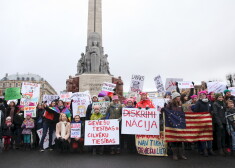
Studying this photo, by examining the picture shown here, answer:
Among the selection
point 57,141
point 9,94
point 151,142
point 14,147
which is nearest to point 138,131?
point 151,142

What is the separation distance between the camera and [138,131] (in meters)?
5.78

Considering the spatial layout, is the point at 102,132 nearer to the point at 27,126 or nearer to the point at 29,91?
the point at 27,126

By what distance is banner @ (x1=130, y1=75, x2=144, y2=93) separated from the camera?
30.9 ft

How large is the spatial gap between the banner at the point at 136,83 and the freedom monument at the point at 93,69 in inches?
247

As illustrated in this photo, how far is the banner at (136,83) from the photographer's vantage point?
9406mm

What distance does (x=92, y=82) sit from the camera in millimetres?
17531

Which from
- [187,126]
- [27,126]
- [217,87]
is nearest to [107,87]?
[27,126]

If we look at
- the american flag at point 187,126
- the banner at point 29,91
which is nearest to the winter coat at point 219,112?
the american flag at point 187,126

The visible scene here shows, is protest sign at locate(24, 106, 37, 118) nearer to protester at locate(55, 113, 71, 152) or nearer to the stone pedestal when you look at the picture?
protester at locate(55, 113, 71, 152)

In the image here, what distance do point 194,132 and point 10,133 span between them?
591cm

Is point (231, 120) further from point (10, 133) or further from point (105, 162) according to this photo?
point (10, 133)

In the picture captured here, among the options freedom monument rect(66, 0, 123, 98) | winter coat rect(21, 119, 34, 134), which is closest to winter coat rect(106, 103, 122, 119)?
winter coat rect(21, 119, 34, 134)

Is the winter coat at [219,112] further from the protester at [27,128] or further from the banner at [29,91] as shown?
the banner at [29,91]

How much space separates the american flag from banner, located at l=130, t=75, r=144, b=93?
3.99 meters
